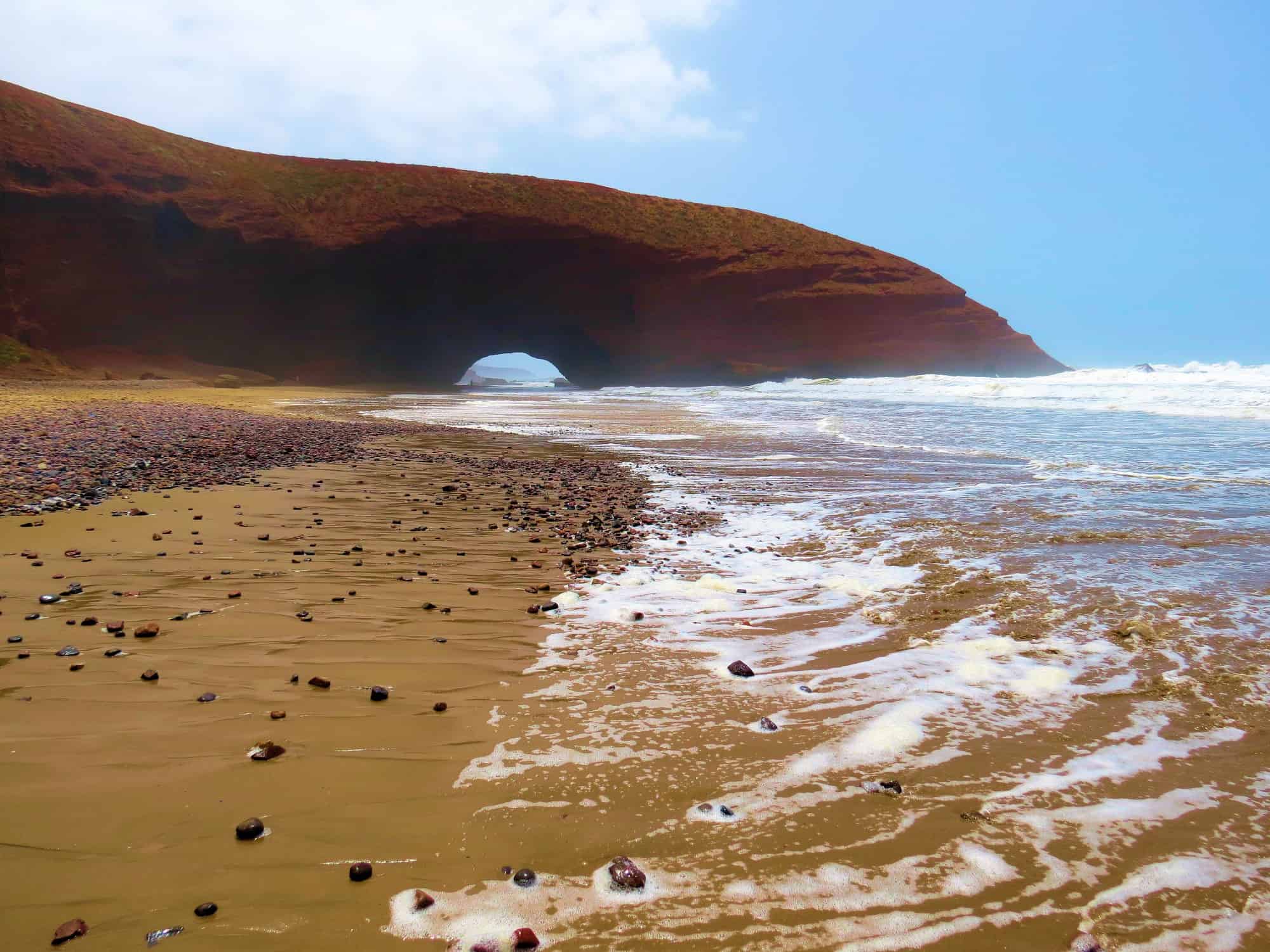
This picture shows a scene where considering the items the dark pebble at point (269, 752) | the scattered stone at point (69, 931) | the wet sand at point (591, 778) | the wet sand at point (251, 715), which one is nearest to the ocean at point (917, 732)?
the wet sand at point (591, 778)

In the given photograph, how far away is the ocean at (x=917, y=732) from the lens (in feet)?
6.14

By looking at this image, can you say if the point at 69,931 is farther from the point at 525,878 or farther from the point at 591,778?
the point at 591,778

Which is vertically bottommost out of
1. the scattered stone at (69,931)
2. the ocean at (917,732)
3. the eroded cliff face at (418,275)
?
the scattered stone at (69,931)

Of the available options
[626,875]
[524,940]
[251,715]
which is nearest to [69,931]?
[524,940]

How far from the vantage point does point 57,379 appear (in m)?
32.2

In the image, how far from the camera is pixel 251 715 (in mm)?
2795

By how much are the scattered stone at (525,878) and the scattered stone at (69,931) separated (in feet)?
3.24

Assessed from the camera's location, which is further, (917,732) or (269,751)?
(917,732)

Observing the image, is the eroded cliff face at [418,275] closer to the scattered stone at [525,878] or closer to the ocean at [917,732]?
the ocean at [917,732]

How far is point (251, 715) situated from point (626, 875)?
170 cm

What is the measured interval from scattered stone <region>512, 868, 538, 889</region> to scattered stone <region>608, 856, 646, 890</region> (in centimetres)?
21

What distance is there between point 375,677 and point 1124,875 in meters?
2.78

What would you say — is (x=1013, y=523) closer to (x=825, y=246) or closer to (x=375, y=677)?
(x=375, y=677)

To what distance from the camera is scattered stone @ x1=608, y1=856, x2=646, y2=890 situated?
192 cm
